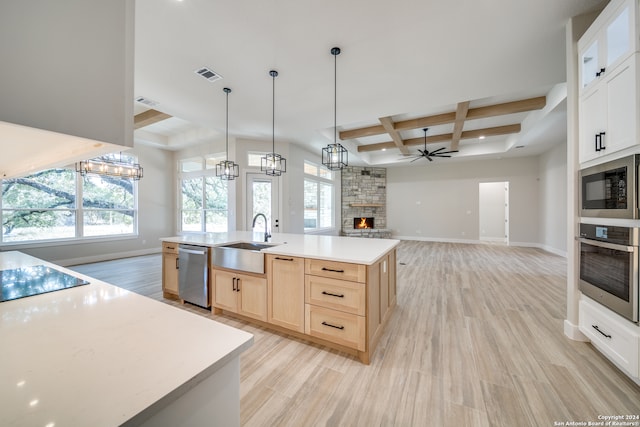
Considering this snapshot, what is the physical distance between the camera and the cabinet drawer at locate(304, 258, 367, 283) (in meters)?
1.82

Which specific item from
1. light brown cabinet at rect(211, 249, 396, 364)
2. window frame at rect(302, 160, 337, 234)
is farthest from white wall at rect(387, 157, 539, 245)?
light brown cabinet at rect(211, 249, 396, 364)

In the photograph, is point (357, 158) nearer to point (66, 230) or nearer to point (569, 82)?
point (569, 82)

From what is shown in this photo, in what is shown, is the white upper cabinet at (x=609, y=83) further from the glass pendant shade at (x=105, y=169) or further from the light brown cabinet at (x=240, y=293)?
the glass pendant shade at (x=105, y=169)

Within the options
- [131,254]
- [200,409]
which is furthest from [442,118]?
[131,254]

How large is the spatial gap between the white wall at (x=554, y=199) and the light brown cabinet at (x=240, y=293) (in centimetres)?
705

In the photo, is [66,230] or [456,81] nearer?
[456,81]

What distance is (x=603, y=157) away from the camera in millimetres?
1822

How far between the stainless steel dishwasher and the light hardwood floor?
0.17 meters

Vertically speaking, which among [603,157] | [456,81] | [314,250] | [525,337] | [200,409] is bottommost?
[525,337]

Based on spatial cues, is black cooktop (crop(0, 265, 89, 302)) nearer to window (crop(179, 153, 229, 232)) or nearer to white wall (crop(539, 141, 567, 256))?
window (crop(179, 153, 229, 232))

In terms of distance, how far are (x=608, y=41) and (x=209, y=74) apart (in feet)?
12.5

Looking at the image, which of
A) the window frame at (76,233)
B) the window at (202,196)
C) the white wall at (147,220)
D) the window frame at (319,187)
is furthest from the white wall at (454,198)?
the window frame at (76,233)

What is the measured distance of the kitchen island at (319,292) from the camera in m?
1.85

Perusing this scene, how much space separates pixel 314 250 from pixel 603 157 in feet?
7.94
